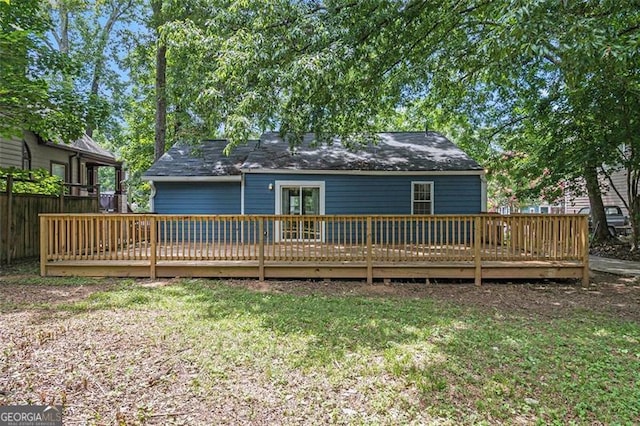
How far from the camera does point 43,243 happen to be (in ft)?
23.1

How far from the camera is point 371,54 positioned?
7746 millimetres

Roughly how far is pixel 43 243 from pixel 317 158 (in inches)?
273

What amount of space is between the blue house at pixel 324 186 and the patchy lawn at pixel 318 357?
461cm

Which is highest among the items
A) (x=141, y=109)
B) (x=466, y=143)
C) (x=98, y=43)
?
(x=98, y=43)

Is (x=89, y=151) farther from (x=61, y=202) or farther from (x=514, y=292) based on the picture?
(x=514, y=292)

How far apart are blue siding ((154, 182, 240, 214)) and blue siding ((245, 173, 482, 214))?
103 centimetres

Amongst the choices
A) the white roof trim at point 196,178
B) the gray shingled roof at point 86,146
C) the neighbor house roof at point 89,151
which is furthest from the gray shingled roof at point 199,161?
the gray shingled roof at point 86,146

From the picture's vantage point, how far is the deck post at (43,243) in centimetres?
699

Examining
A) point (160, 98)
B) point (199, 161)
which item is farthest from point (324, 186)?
point (160, 98)

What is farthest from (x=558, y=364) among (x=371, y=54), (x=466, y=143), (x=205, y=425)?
(x=466, y=143)

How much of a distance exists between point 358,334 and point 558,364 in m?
2.00

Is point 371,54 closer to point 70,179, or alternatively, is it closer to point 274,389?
point 274,389

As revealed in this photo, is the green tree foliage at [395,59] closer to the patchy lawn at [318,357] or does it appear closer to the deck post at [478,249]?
the deck post at [478,249]

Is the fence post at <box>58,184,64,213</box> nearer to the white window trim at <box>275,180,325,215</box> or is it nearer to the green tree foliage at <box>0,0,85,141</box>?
the green tree foliage at <box>0,0,85,141</box>
